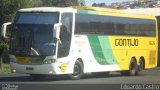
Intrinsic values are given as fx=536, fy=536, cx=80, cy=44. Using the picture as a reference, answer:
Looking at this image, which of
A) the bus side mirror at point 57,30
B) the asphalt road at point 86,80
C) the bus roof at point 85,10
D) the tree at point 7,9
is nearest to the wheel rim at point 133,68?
the asphalt road at point 86,80

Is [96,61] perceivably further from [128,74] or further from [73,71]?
[128,74]

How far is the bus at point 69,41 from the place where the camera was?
23391 mm

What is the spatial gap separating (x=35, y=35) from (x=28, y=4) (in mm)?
16483

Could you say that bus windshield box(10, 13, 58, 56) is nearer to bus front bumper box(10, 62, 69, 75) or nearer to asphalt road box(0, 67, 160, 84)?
bus front bumper box(10, 62, 69, 75)

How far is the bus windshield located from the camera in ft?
76.7

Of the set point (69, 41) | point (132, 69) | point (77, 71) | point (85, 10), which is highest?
point (85, 10)

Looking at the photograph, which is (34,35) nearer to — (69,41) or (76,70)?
(69,41)

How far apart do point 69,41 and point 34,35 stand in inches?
64.3

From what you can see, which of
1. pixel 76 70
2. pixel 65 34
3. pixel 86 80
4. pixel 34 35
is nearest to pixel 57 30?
pixel 65 34

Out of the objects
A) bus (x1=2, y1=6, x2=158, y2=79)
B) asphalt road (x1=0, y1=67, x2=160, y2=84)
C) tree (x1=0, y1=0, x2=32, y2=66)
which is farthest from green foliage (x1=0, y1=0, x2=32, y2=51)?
bus (x1=2, y1=6, x2=158, y2=79)

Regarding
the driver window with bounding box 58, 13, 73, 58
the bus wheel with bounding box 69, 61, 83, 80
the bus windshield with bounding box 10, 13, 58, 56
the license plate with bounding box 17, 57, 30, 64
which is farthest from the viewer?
the bus wheel with bounding box 69, 61, 83, 80

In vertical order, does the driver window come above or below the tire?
above

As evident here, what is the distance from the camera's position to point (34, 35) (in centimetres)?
2359

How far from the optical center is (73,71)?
958 inches
